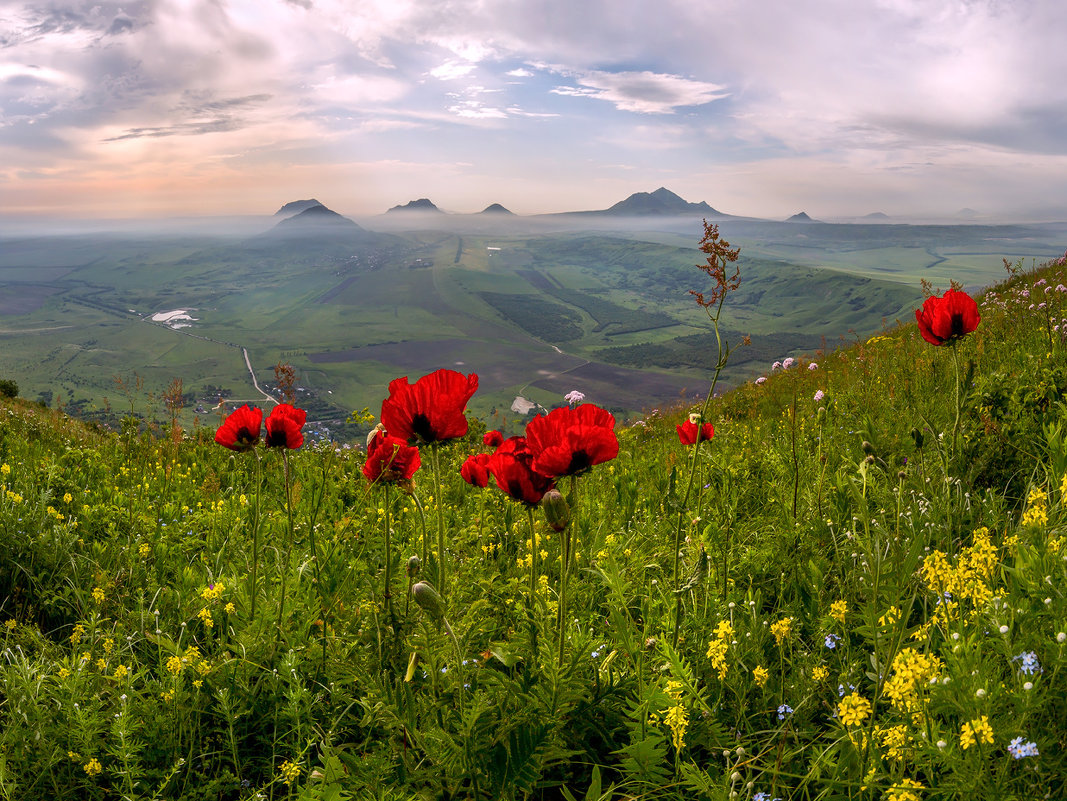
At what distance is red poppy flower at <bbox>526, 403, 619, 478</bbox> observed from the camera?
5.47ft

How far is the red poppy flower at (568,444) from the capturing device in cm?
167

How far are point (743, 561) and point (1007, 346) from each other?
4.43 metres

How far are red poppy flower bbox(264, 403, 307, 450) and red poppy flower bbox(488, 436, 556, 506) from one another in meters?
1.39

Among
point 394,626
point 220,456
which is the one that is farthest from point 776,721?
point 220,456

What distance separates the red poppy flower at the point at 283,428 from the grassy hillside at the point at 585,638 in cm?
31

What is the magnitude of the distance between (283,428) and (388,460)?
799 mm

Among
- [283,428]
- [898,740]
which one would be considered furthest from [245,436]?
[898,740]

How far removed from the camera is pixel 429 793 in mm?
1590

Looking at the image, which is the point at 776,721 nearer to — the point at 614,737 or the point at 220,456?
the point at 614,737

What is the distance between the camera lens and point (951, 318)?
2895 millimetres

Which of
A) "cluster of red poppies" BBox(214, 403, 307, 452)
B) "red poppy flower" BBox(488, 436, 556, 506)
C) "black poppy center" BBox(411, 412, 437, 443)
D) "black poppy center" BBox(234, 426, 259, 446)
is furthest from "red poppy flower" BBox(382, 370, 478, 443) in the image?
"black poppy center" BBox(234, 426, 259, 446)

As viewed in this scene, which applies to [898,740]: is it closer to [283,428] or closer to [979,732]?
[979,732]

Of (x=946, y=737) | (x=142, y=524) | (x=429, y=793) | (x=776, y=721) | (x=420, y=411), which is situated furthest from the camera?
(x=142, y=524)

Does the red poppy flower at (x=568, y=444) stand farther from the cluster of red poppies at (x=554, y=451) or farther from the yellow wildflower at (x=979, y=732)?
the yellow wildflower at (x=979, y=732)
